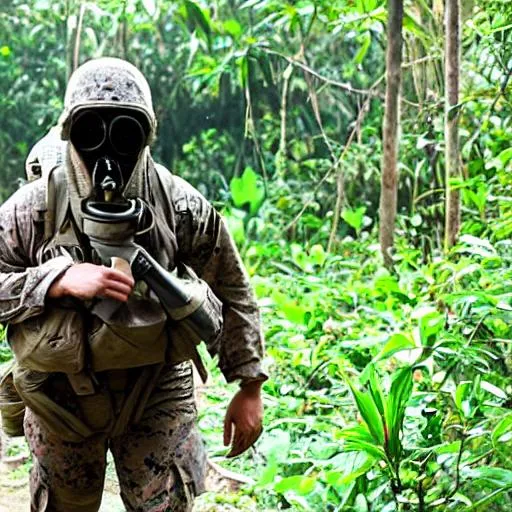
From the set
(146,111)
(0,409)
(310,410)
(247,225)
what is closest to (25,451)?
(310,410)

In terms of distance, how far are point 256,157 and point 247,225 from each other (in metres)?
1.01

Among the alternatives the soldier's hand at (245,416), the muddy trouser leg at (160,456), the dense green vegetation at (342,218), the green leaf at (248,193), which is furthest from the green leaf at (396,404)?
the green leaf at (248,193)

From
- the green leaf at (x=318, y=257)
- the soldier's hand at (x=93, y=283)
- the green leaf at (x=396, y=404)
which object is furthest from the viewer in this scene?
the green leaf at (x=318, y=257)

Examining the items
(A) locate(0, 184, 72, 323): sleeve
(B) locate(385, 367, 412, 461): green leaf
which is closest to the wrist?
(B) locate(385, 367, 412, 461): green leaf

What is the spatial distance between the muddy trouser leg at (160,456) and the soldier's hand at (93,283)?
0.37 m

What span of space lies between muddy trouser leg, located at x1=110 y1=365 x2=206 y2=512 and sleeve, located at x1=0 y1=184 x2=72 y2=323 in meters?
0.37

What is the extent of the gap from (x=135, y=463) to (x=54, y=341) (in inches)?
14.3

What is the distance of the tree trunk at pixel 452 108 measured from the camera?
139 inches

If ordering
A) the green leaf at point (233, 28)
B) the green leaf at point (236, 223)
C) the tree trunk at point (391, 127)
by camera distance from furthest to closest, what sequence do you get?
1. the green leaf at point (233, 28)
2. the green leaf at point (236, 223)
3. the tree trunk at point (391, 127)

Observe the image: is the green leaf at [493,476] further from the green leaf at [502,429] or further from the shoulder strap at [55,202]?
the shoulder strap at [55,202]

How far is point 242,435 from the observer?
2.14m

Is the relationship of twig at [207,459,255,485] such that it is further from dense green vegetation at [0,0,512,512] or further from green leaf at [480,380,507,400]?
green leaf at [480,380,507,400]

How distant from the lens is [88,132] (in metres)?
1.86

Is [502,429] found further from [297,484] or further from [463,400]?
[297,484]
